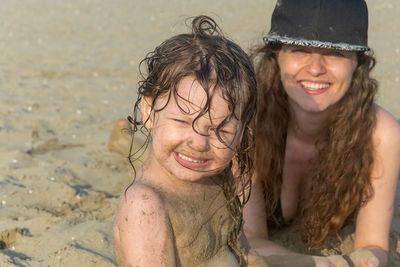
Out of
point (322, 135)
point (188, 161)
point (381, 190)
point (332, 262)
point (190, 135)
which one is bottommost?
point (332, 262)

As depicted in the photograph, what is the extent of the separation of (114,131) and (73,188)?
801 millimetres

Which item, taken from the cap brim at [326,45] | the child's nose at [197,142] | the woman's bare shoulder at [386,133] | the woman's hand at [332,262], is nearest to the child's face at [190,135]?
the child's nose at [197,142]

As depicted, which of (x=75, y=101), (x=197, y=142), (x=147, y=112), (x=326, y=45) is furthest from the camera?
(x=75, y=101)

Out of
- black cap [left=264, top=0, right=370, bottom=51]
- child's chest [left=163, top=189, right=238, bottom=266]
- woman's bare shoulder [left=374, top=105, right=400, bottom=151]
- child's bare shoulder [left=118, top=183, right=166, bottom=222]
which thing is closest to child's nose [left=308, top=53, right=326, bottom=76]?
black cap [left=264, top=0, right=370, bottom=51]

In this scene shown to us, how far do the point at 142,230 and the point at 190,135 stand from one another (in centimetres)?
39

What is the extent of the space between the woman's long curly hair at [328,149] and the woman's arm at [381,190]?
0.04 metres

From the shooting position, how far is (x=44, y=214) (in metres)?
3.57

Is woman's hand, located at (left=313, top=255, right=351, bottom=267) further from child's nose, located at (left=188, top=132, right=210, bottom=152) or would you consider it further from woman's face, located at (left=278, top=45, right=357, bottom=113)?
child's nose, located at (left=188, top=132, right=210, bottom=152)

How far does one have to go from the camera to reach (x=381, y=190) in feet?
10.5

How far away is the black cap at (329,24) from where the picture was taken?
282cm

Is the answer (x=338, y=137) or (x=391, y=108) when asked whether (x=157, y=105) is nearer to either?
(x=338, y=137)

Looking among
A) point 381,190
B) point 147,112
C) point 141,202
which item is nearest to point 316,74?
point 381,190

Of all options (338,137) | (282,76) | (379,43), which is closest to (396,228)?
(338,137)

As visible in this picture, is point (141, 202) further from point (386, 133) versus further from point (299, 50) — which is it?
point (386, 133)
